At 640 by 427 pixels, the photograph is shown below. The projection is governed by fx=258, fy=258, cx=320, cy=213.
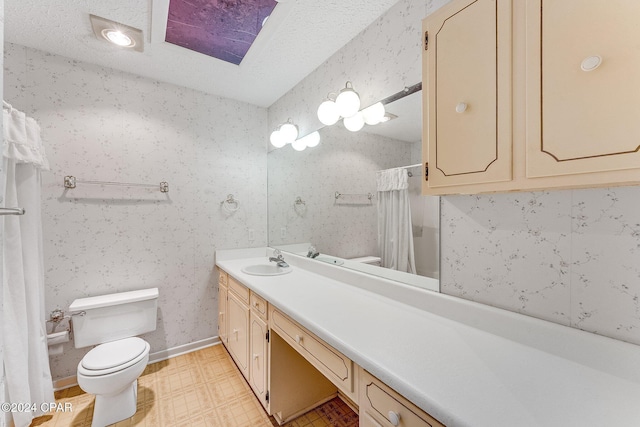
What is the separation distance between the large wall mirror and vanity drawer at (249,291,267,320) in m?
0.58

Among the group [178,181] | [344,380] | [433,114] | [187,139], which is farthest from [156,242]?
[433,114]

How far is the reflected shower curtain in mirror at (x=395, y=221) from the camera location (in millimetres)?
1388

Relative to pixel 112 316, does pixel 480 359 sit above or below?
above

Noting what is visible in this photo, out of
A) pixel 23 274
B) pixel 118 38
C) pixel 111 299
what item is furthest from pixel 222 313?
pixel 118 38

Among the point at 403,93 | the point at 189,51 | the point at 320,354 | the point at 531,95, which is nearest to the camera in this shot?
the point at 531,95

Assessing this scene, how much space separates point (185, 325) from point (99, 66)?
7.45 ft

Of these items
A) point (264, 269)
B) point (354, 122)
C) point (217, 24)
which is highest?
point (217, 24)

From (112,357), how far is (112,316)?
1.29 feet

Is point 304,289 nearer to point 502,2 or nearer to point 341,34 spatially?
point 502,2

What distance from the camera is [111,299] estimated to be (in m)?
1.92

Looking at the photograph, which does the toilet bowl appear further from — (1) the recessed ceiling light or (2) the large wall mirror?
(1) the recessed ceiling light

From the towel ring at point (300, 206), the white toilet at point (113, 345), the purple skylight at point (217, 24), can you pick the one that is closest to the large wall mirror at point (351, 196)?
the towel ring at point (300, 206)

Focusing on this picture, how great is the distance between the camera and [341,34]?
5.49ft

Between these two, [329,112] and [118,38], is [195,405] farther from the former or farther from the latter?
[118,38]
